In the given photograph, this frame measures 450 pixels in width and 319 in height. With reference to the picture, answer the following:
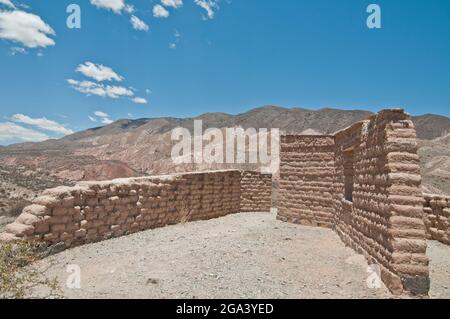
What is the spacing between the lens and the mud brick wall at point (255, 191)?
42.8 ft

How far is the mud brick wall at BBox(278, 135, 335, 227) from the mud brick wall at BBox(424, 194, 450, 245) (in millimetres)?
2340

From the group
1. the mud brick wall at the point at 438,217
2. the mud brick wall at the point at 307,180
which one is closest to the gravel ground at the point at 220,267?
the mud brick wall at the point at 438,217

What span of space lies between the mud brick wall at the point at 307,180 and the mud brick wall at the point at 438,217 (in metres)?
2.34

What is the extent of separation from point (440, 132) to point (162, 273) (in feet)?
194

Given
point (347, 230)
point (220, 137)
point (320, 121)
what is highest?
point (320, 121)

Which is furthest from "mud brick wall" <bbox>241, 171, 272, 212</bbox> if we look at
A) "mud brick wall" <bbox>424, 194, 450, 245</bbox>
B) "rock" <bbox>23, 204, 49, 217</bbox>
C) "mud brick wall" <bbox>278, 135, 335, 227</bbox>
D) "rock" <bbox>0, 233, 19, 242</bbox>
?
"rock" <bbox>0, 233, 19, 242</bbox>

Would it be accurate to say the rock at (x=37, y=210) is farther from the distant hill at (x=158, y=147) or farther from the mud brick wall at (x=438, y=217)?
the distant hill at (x=158, y=147)

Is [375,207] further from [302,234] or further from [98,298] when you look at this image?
[98,298]

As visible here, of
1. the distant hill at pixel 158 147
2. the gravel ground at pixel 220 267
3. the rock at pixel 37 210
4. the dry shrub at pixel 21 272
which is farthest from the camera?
the distant hill at pixel 158 147

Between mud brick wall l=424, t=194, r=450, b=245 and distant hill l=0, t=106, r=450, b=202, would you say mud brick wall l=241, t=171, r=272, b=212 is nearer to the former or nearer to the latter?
mud brick wall l=424, t=194, r=450, b=245

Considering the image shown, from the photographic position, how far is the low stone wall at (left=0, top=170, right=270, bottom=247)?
5664mm

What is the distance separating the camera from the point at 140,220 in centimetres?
781
